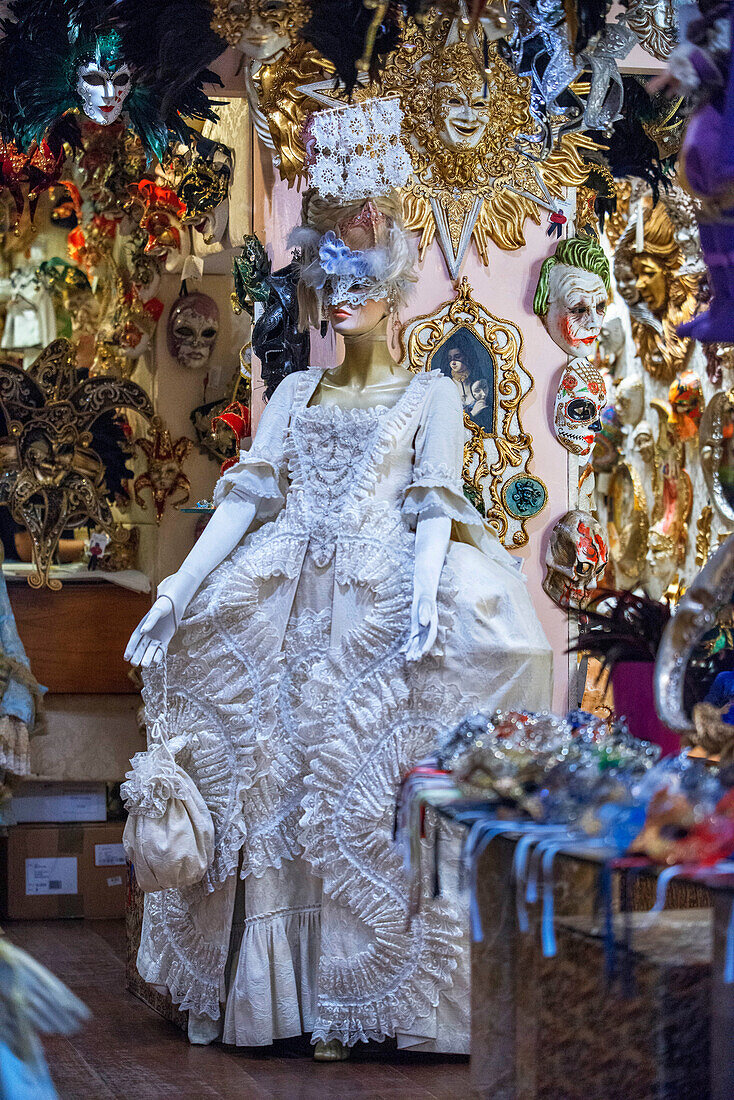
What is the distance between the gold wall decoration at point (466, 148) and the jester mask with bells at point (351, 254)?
55cm

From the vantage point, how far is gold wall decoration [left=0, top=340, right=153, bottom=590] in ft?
23.3

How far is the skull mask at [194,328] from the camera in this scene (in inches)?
287

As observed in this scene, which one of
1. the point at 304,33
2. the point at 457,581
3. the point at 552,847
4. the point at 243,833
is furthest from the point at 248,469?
the point at 552,847

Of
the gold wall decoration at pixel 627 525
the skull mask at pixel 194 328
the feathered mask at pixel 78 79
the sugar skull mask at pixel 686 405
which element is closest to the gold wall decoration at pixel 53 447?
the skull mask at pixel 194 328

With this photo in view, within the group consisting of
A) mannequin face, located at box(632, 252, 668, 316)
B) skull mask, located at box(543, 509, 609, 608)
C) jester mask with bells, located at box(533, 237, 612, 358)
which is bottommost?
skull mask, located at box(543, 509, 609, 608)

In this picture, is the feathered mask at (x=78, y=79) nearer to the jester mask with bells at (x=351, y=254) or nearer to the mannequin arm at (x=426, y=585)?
the jester mask with bells at (x=351, y=254)

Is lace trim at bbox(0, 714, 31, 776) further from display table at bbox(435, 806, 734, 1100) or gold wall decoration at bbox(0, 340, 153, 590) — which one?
display table at bbox(435, 806, 734, 1100)

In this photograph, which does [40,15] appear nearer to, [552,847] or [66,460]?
[66,460]

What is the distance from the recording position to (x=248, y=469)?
4488 millimetres

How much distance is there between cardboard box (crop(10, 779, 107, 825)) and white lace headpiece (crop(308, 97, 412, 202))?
342cm

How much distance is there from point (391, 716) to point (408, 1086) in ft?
3.09

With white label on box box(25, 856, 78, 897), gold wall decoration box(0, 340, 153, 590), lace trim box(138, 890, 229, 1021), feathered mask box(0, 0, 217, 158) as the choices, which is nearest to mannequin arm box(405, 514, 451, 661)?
lace trim box(138, 890, 229, 1021)

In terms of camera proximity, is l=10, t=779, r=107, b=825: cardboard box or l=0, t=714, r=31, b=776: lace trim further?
l=10, t=779, r=107, b=825: cardboard box

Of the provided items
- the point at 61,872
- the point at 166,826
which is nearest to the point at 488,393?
the point at 166,826
